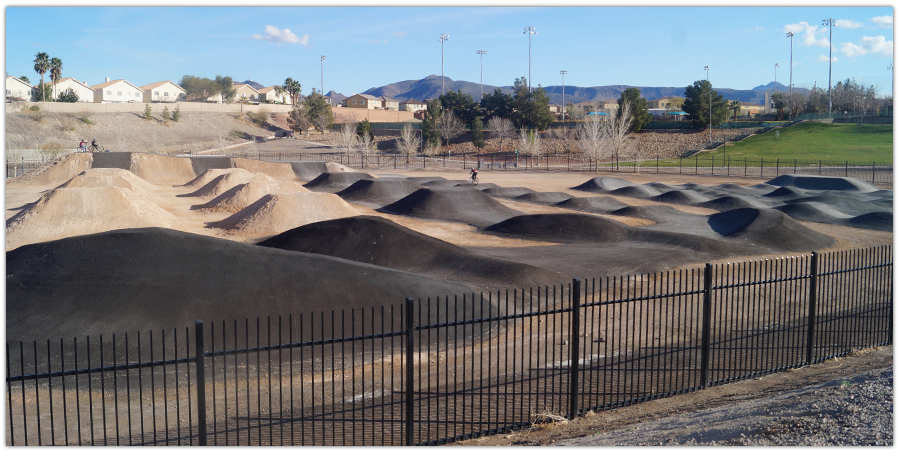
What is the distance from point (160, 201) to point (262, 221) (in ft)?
44.0

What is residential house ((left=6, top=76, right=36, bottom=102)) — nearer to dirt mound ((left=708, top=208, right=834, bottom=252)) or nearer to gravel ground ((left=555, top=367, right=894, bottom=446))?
dirt mound ((left=708, top=208, right=834, bottom=252))

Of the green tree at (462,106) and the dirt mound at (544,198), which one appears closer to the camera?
the dirt mound at (544,198)

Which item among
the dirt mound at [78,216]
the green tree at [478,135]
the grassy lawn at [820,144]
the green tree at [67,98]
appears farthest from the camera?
the green tree at [67,98]

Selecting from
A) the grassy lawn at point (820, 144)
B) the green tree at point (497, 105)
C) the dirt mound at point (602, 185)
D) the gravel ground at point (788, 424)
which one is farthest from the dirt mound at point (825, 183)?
the green tree at point (497, 105)

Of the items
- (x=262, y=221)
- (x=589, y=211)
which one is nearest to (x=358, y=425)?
(x=262, y=221)

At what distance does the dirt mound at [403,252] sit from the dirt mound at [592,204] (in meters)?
17.2

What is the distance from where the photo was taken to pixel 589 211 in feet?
115

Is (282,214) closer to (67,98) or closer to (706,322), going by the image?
(706,322)

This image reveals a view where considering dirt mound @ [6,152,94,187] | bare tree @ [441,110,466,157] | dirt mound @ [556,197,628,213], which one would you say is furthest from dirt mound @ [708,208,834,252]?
bare tree @ [441,110,466,157]

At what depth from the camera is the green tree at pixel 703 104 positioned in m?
91.7

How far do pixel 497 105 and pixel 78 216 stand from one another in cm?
8391

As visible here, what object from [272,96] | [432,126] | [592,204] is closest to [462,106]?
[432,126]

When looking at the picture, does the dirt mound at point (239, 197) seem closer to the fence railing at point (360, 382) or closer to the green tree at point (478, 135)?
the fence railing at point (360, 382)

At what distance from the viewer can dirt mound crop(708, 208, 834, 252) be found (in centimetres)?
2330
